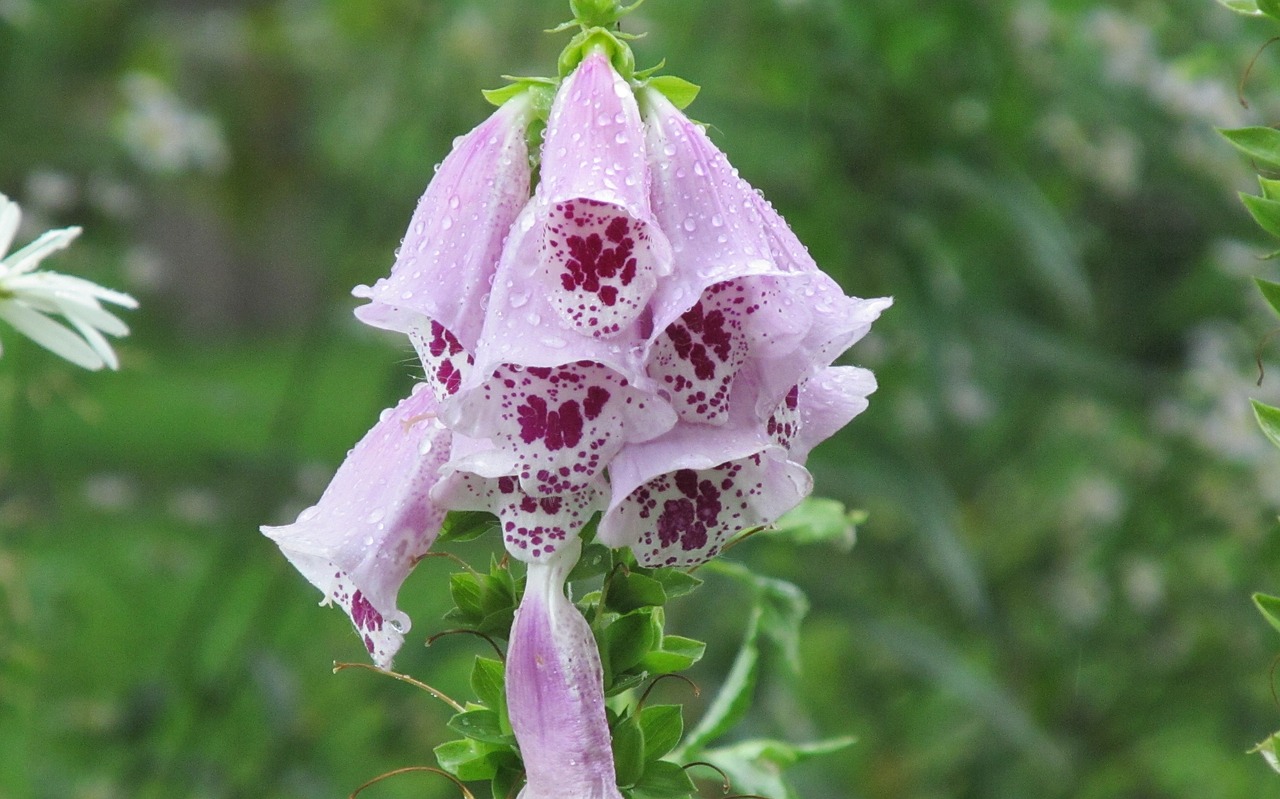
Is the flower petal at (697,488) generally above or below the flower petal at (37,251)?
below

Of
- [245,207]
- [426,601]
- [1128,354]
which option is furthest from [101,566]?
[245,207]

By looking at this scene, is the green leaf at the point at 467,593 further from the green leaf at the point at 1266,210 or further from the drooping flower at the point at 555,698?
the green leaf at the point at 1266,210

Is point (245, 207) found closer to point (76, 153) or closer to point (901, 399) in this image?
point (76, 153)

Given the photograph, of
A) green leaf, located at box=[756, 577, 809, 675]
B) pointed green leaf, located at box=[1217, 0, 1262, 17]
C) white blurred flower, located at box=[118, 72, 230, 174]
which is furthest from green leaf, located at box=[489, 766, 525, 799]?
white blurred flower, located at box=[118, 72, 230, 174]

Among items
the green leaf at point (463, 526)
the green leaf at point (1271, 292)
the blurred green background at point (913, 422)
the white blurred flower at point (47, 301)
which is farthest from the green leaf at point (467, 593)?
the blurred green background at point (913, 422)

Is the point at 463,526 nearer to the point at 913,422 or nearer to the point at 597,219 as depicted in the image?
the point at 597,219

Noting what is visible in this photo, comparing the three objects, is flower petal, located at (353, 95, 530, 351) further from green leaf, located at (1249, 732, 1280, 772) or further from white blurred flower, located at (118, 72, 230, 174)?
white blurred flower, located at (118, 72, 230, 174)

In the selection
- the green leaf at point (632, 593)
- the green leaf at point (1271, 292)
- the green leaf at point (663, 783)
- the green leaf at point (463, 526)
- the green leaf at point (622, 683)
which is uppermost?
the green leaf at point (1271, 292)
